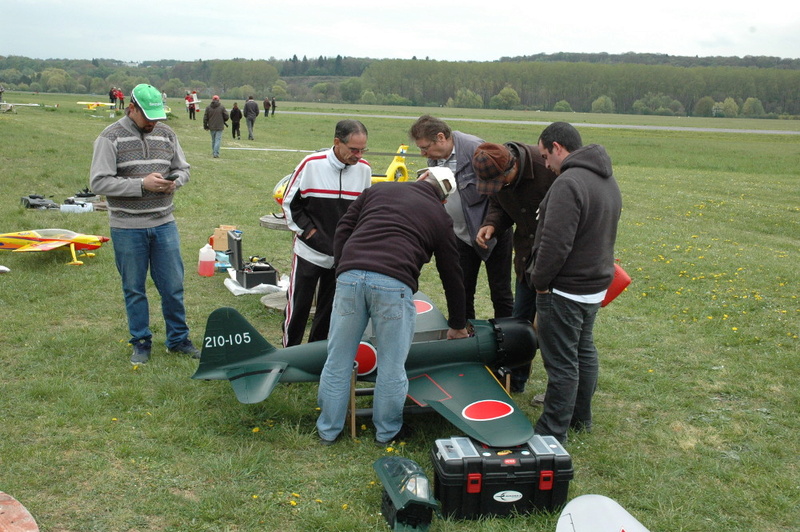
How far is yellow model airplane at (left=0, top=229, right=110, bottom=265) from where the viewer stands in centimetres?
844

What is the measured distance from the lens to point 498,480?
3.76 m

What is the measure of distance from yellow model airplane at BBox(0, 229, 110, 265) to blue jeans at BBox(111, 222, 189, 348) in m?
3.35

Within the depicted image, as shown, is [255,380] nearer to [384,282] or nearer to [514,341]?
[384,282]

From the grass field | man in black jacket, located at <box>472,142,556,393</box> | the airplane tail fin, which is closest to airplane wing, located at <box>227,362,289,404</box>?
the airplane tail fin

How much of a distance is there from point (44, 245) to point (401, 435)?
5980 millimetres

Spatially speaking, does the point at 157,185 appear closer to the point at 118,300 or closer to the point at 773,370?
the point at 118,300

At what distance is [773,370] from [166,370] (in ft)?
17.9

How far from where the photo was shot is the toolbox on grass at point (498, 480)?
3.73 m

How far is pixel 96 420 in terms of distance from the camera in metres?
4.64

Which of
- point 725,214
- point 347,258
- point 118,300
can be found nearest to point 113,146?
point 347,258

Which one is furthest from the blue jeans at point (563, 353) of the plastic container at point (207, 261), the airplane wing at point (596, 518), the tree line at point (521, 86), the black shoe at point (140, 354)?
the tree line at point (521, 86)

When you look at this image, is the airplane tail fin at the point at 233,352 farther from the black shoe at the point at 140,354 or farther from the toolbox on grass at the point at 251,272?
the toolbox on grass at the point at 251,272

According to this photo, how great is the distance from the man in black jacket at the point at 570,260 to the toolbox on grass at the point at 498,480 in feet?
2.40

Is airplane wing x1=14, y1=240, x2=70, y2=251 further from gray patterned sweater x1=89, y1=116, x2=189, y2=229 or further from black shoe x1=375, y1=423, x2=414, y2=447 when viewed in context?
black shoe x1=375, y1=423, x2=414, y2=447
